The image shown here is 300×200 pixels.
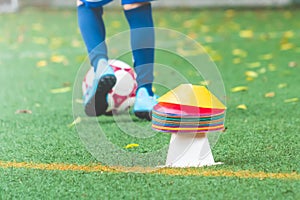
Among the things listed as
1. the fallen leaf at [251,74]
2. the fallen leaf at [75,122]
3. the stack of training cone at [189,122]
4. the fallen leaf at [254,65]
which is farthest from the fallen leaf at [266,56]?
the stack of training cone at [189,122]

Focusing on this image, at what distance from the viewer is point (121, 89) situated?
4621 mm

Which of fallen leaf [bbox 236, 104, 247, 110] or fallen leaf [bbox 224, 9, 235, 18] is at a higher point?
fallen leaf [bbox 236, 104, 247, 110]

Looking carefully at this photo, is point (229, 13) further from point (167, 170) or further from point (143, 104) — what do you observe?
point (167, 170)

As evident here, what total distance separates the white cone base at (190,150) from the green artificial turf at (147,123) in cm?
9

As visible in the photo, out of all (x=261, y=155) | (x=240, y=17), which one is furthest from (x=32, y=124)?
(x=240, y=17)

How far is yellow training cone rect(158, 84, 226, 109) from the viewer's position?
306 centimetres

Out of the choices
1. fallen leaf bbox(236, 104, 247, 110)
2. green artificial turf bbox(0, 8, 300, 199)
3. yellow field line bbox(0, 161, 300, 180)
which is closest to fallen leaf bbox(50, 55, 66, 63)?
green artificial turf bbox(0, 8, 300, 199)

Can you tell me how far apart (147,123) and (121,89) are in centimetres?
41

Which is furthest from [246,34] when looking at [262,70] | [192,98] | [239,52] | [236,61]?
[192,98]

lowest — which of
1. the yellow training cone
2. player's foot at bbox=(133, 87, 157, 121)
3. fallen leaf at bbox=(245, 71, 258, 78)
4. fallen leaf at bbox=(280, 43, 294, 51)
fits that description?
fallen leaf at bbox=(280, 43, 294, 51)

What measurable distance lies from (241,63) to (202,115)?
4295 millimetres

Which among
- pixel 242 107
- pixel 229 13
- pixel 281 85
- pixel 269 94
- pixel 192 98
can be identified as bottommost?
pixel 229 13

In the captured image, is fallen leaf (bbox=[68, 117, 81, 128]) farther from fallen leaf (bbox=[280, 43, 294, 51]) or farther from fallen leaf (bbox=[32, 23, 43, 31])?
fallen leaf (bbox=[32, 23, 43, 31])

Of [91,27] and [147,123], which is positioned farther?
[91,27]
